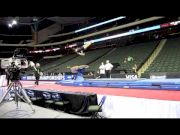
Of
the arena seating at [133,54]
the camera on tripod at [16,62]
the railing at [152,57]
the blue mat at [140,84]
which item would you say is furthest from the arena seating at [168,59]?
the camera on tripod at [16,62]

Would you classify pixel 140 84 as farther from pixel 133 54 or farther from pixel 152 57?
pixel 133 54

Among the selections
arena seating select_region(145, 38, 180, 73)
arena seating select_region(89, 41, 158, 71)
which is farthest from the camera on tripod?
arena seating select_region(89, 41, 158, 71)

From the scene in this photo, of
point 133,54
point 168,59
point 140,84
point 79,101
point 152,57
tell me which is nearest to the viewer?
point 79,101

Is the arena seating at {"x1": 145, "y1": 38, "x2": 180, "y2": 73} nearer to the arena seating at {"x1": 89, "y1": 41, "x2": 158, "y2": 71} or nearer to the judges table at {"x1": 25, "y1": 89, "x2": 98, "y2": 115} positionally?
the arena seating at {"x1": 89, "y1": 41, "x2": 158, "y2": 71}

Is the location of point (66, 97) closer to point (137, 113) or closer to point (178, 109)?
point (137, 113)

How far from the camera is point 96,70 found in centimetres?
1634

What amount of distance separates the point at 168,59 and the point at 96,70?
18.6ft

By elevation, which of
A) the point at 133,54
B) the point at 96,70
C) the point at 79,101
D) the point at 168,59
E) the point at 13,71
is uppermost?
the point at 133,54

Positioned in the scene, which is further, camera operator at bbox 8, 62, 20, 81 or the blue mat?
the blue mat

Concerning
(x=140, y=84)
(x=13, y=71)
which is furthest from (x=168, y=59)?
(x=13, y=71)

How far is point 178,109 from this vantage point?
4.48 m

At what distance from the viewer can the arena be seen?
494 centimetres
